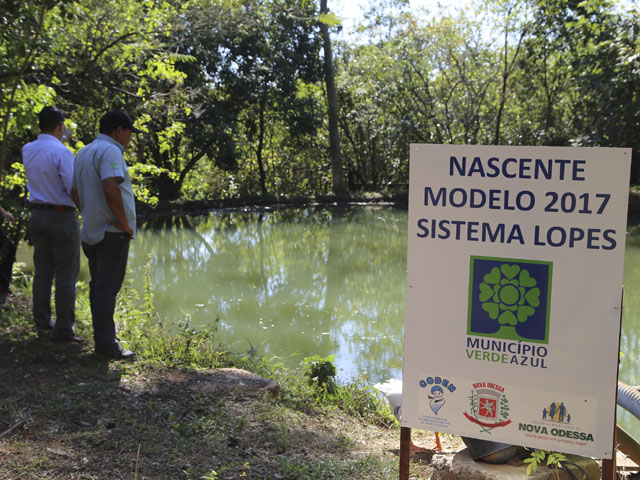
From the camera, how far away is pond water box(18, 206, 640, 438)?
5762 mm

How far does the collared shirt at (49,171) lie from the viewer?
13.6 feet

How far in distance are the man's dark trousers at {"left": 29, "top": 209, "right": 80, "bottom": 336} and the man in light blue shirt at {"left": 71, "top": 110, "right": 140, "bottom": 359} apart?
35cm

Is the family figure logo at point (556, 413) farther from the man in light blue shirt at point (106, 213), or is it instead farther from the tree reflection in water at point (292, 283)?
the tree reflection in water at point (292, 283)

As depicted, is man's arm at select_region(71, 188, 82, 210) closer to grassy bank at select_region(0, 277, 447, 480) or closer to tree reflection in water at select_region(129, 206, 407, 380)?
grassy bank at select_region(0, 277, 447, 480)

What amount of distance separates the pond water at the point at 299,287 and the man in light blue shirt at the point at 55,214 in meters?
1.40

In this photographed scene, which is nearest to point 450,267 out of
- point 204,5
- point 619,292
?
point 619,292

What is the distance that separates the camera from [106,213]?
379 cm

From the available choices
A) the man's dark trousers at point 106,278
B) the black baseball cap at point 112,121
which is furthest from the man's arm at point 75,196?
the black baseball cap at point 112,121

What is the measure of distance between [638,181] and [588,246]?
19.9 m

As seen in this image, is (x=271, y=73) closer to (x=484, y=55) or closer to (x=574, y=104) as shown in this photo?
(x=484, y=55)

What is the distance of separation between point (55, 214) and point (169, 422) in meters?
1.90

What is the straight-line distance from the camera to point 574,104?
63.5 feet

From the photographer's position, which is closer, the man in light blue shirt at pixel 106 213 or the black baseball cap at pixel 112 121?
the man in light blue shirt at pixel 106 213

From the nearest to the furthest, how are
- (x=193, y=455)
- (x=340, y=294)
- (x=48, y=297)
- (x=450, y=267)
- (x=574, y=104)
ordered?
(x=450, y=267), (x=193, y=455), (x=48, y=297), (x=340, y=294), (x=574, y=104)
